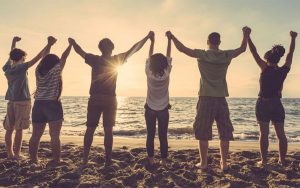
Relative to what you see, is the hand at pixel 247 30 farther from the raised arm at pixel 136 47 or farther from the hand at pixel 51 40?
the hand at pixel 51 40

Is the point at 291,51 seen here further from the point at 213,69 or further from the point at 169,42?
the point at 169,42

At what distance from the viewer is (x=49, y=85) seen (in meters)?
6.73

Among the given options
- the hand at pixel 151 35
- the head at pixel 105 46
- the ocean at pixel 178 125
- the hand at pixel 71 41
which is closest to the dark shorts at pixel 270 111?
the hand at pixel 151 35

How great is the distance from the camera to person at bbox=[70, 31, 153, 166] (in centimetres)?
652

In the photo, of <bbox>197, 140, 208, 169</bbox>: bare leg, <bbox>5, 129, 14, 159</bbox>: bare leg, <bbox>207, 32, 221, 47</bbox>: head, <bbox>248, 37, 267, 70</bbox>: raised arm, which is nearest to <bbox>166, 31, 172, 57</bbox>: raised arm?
<bbox>207, 32, 221, 47</bbox>: head

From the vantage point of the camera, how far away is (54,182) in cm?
554

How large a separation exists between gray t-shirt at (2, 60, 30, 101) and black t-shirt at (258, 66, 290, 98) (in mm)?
4656

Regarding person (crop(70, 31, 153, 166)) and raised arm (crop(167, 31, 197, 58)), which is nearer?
raised arm (crop(167, 31, 197, 58))

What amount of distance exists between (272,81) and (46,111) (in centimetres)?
422

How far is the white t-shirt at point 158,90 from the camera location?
655cm

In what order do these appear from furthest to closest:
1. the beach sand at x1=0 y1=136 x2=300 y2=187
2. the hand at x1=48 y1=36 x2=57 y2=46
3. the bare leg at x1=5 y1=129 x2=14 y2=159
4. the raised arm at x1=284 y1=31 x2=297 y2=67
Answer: the bare leg at x1=5 y1=129 x2=14 y2=159
the hand at x1=48 y1=36 x2=57 y2=46
the raised arm at x1=284 y1=31 x2=297 y2=67
the beach sand at x1=0 y1=136 x2=300 y2=187

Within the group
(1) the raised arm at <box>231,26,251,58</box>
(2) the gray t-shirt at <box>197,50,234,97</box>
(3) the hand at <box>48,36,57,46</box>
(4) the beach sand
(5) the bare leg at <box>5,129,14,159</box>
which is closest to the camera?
(4) the beach sand

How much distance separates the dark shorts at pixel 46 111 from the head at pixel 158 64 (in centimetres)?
194

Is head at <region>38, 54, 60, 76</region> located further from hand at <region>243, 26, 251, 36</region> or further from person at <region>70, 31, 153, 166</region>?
hand at <region>243, 26, 251, 36</region>
